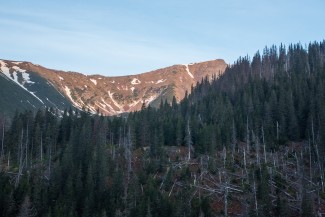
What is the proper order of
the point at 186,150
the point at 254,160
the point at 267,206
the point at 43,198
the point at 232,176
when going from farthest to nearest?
the point at 186,150 < the point at 254,160 < the point at 232,176 < the point at 43,198 < the point at 267,206

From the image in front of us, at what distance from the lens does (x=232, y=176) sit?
85.8 metres

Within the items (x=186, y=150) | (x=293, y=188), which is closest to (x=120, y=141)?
(x=186, y=150)

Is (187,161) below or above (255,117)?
below

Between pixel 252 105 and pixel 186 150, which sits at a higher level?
pixel 252 105

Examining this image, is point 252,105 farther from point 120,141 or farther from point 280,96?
point 120,141

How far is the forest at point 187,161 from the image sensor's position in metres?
72.6

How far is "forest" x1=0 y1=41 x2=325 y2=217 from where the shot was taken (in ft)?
238

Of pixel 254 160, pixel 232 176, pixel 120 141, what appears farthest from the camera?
pixel 120 141

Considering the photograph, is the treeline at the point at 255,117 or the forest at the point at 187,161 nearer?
the forest at the point at 187,161

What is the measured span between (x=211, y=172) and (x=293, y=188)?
724 inches

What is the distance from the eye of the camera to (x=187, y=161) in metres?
96.1

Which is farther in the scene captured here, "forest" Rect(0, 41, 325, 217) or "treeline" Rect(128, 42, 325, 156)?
"treeline" Rect(128, 42, 325, 156)

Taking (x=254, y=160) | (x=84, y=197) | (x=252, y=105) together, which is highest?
(x=252, y=105)

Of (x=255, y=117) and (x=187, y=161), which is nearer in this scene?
(x=187, y=161)
